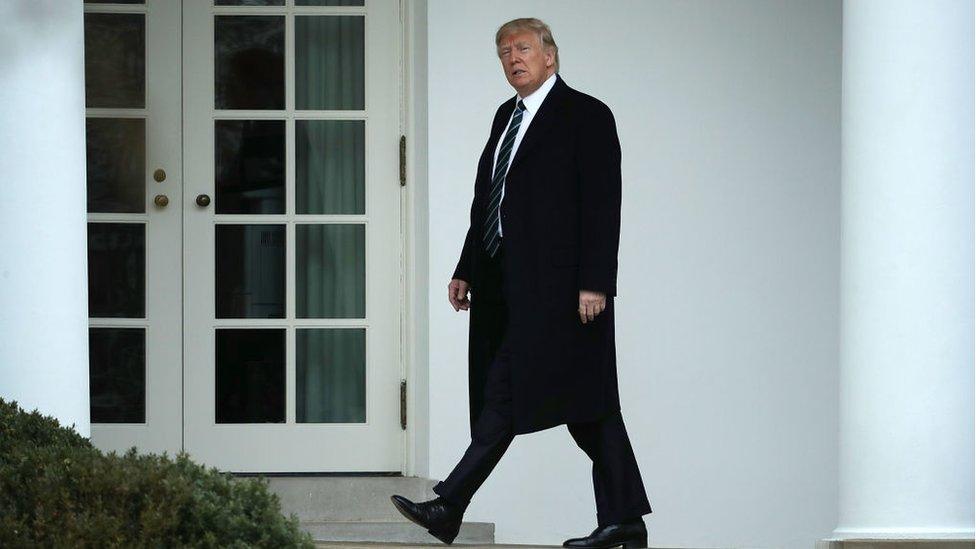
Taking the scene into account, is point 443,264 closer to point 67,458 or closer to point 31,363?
point 31,363

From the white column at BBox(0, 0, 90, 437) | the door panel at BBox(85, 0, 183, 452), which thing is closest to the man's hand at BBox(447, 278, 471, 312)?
the white column at BBox(0, 0, 90, 437)

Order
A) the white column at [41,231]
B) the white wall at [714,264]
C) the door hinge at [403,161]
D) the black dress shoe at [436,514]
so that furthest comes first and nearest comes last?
1. the door hinge at [403,161]
2. the white wall at [714,264]
3. the white column at [41,231]
4. the black dress shoe at [436,514]

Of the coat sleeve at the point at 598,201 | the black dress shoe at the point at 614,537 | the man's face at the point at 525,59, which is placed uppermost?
the man's face at the point at 525,59

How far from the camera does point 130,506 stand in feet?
11.5

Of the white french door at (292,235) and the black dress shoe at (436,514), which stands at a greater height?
the white french door at (292,235)

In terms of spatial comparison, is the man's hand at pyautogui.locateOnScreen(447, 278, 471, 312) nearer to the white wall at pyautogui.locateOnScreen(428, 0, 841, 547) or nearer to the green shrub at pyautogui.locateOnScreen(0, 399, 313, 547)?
the green shrub at pyautogui.locateOnScreen(0, 399, 313, 547)

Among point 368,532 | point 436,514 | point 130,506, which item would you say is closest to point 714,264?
point 368,532

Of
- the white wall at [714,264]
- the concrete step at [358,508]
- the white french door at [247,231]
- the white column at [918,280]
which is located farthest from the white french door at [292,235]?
the white column at [918,280]

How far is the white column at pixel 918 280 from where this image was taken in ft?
15.8

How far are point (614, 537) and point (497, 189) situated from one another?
3.69 ft

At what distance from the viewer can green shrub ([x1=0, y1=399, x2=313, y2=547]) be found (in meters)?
3.47

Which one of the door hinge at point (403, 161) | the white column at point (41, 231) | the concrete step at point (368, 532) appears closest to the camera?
the white column at point (41, 231)

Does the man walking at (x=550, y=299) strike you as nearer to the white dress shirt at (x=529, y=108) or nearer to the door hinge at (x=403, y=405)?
the white dress shirt at (x=529, y=108)

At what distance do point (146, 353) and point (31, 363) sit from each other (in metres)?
1.71
